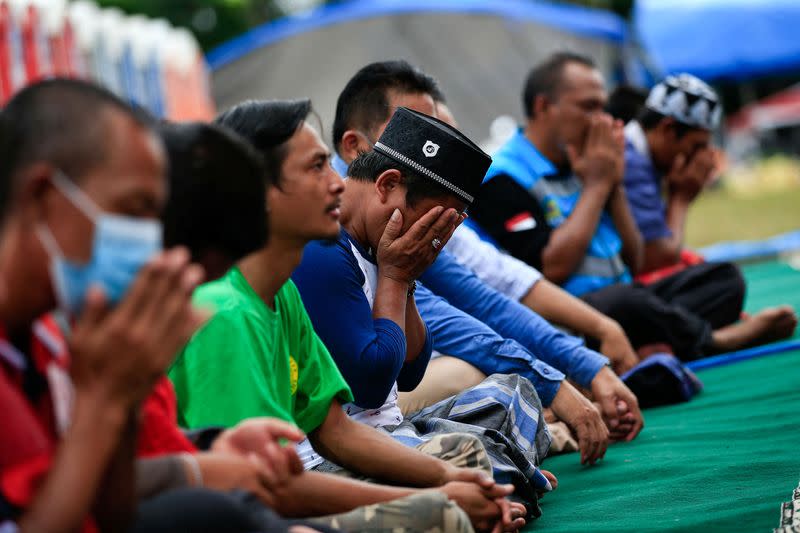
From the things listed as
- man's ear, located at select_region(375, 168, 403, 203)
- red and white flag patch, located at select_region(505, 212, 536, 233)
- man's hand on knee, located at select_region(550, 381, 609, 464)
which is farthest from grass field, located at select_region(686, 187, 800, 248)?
man's ear, located at select_region(375, 168, 403, 203)

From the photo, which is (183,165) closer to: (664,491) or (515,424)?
(515,424)

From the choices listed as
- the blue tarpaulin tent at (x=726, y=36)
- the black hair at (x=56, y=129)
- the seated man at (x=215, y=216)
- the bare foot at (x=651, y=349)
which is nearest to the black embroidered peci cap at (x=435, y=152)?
the seated man at (x=215, y=216)

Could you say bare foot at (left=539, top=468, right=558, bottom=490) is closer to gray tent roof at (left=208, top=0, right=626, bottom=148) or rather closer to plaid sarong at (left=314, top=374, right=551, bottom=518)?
plaid sarong at (left=314, top=374, right=551, bottom=518)

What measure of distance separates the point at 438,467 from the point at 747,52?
2278 centimetres

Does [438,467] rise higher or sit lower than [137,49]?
higher

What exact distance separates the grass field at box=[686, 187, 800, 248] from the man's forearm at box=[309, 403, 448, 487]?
9.83 meters

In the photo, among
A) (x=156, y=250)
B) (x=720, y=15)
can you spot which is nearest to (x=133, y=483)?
(x=156, y=250)

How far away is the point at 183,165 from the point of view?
196 centimetres

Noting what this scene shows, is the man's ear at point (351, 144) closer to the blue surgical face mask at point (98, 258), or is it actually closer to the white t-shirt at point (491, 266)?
the white t-shirt at point (491, 266)

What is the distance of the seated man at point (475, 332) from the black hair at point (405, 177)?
0.61 metres

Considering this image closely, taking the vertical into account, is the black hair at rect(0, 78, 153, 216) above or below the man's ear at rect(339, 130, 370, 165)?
above

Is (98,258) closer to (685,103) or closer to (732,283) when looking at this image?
(732,283)

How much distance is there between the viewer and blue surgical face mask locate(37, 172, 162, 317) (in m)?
1.58

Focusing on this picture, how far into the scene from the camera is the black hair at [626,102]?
662 cm
